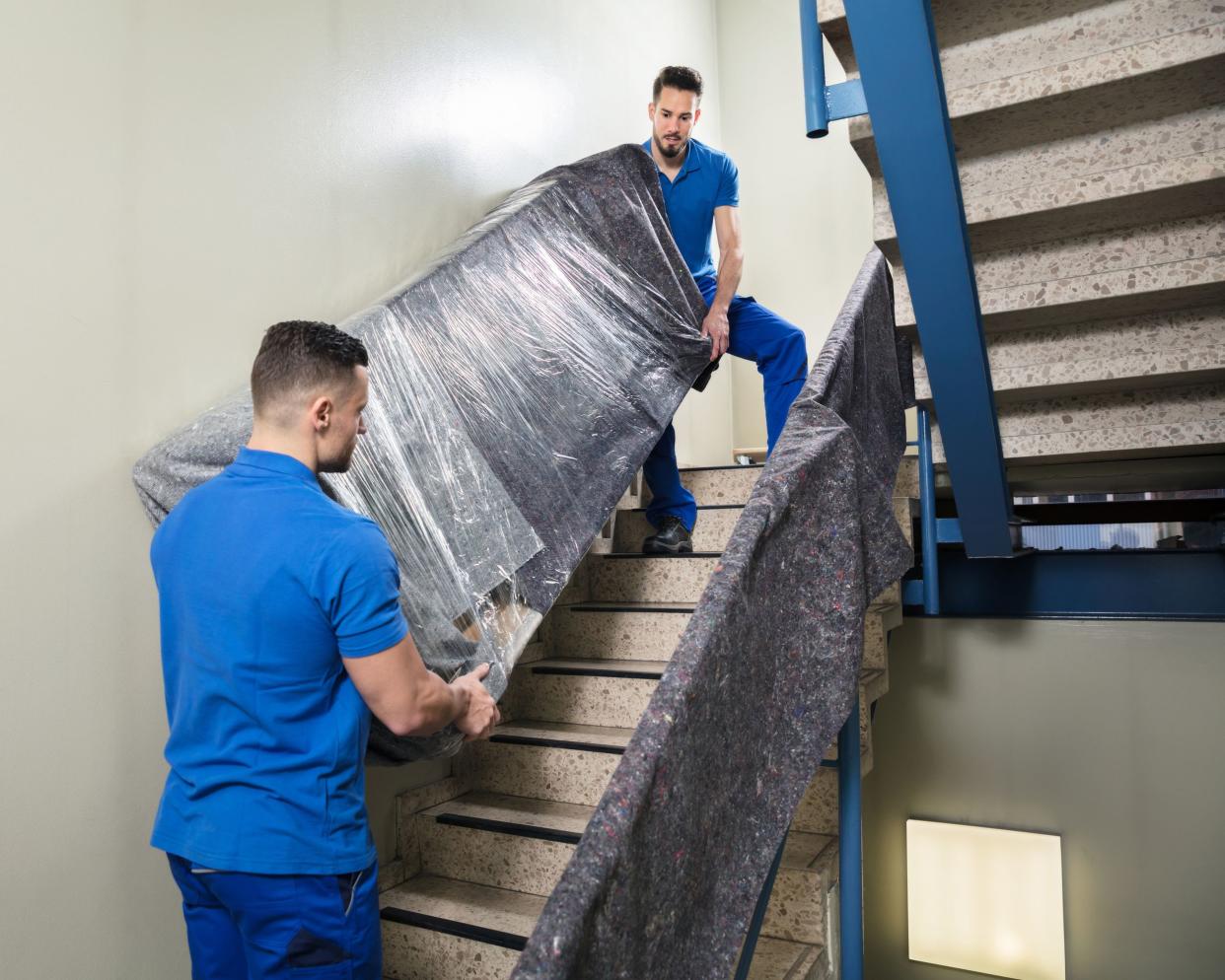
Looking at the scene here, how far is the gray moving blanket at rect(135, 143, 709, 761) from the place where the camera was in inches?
68.1

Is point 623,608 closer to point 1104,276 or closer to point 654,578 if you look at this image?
point 654,578

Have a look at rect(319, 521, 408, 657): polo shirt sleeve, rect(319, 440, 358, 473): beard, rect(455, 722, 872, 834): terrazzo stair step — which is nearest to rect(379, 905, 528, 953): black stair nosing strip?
rect(455, 722, 872, 834): terrazzo stair step

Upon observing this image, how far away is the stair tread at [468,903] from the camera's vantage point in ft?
6.22

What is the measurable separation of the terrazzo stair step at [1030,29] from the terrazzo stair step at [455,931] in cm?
208

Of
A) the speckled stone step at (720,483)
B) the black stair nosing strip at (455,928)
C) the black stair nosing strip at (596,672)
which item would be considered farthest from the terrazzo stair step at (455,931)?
the speckled stone step at (720,483)

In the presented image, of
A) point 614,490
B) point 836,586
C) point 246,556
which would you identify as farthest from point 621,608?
point 246,556

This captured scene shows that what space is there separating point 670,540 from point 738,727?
76.9 inches

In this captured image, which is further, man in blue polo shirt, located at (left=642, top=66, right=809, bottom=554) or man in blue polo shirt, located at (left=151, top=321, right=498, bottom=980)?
man in blue polo shirt, located at (left=642, top=66, right=809, bottom=554)

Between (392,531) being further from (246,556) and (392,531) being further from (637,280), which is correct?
(637,280)

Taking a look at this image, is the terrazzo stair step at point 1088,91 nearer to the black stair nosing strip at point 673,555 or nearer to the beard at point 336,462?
the black stair nosing strip at point 673,555

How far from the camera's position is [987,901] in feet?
11.8

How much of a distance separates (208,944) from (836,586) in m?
1.08

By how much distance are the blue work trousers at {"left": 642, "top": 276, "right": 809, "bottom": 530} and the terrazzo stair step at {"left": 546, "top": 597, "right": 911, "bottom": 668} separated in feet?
1.55

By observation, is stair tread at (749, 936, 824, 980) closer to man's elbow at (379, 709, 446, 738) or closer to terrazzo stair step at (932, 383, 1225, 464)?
man's elbow at (379, 709, 446, 738)
